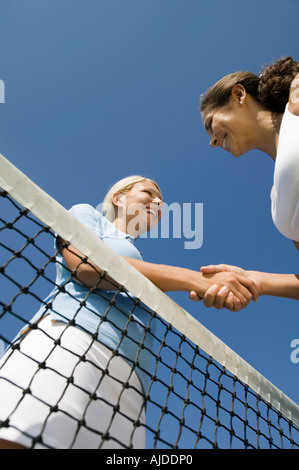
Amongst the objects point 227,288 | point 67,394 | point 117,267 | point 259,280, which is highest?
point 259,280

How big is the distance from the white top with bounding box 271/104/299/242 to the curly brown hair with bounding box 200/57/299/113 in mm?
440

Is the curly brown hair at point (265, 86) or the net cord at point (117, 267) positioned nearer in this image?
the net cord at point (117, 267)

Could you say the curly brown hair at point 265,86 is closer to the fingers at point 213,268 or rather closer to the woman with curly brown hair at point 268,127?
the woman with curly brown hair at point 268,127

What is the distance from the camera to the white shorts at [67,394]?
1535mm

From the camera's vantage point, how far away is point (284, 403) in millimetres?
2648

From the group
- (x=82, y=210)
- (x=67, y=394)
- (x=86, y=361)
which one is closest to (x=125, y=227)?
A: (x=82, y=210)

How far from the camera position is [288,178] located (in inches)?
79.5

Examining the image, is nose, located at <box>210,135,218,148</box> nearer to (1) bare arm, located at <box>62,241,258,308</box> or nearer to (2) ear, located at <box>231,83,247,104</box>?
(2) ear, located at <box>231,83,247,104</box>

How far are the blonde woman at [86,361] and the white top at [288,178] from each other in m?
0.44

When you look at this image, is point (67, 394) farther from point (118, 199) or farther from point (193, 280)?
point (118, 199)

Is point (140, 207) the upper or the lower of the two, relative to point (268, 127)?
lower

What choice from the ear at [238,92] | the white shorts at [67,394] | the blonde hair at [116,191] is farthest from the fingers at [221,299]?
the ear at [238,92]

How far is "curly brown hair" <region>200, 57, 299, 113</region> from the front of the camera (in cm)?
254

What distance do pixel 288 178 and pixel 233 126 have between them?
86cm
